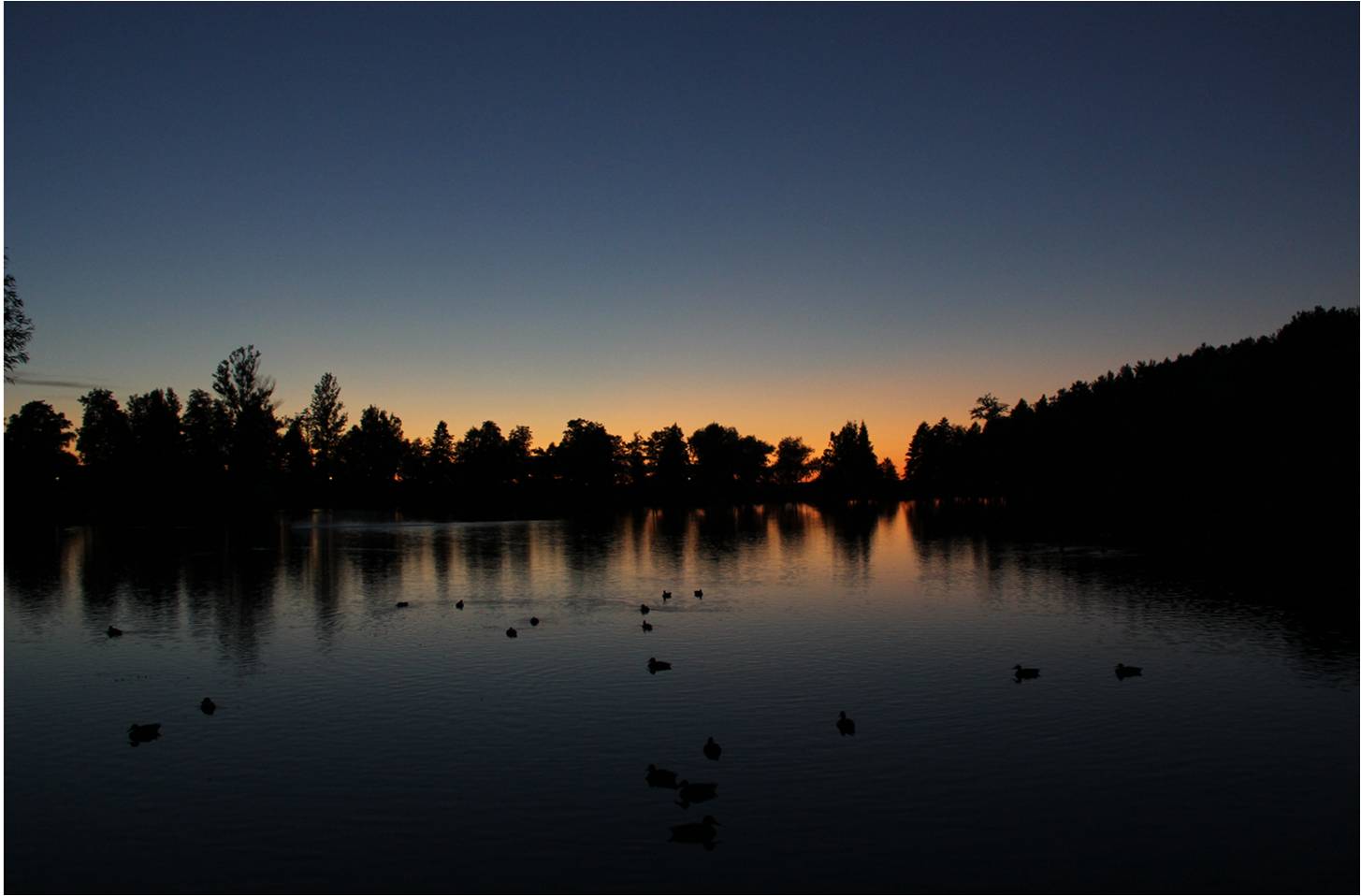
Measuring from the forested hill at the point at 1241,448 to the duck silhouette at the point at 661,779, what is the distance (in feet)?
238

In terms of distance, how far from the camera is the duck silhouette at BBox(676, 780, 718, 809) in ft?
72.8

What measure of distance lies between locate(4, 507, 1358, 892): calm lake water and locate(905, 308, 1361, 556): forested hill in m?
48.3

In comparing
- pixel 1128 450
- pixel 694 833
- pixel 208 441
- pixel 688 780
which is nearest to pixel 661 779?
pixel 688 780

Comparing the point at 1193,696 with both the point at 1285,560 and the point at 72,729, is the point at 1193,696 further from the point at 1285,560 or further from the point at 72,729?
the point at 1285,560

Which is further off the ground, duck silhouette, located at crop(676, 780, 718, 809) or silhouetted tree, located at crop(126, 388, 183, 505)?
silhouetted tree, located at crop(126, 388, 183, 505)

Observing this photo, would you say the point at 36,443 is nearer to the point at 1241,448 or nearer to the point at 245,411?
the point at 245,411

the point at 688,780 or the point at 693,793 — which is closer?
the point at 693,793

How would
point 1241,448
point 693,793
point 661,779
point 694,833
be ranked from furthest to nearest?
point 1241,448, point 661,779, point 693,793, point 694,833

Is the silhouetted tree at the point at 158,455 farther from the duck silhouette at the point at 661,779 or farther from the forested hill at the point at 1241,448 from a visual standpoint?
the duck silhouette at the point at 661,779

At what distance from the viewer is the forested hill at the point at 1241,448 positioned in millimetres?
100812

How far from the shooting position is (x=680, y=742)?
2781 centimetres

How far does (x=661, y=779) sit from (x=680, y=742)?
15.0ft

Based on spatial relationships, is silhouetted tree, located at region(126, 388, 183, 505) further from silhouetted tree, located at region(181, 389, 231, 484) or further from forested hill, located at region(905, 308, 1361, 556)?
forested hill, located at region(905, 308, 1361, 556)

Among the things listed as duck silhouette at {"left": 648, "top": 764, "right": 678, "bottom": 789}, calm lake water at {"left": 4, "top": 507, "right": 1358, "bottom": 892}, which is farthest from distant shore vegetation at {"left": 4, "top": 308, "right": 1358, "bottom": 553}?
duck silhouette at {"left": 648, "top": 764, "right": 678, "bottom": 789}
